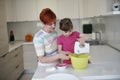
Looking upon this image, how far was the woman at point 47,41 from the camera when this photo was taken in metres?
1.88

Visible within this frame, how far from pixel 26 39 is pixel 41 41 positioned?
9.95 feet

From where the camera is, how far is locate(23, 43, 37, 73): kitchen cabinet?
4540 mm

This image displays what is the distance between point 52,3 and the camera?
4621 mm

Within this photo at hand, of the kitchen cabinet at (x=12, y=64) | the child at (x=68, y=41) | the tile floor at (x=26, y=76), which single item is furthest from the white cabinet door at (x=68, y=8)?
the child at (x=68, y=41)

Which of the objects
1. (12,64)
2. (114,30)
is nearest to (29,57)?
(12,64)

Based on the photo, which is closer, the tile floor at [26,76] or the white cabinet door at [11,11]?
the tile floor at [26,76]

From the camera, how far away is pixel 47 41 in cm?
195

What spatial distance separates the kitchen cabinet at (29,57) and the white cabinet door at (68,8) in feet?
3.65

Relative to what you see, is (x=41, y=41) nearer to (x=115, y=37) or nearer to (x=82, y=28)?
(x=115, y=37)

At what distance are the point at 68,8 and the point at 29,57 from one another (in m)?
1.59

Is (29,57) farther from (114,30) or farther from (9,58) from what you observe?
(114,30)

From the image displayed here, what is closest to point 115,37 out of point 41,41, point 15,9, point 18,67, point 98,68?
point 98,68

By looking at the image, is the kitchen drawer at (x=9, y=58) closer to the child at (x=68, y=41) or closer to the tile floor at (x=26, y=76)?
the tile floor at (x=26, y=76)

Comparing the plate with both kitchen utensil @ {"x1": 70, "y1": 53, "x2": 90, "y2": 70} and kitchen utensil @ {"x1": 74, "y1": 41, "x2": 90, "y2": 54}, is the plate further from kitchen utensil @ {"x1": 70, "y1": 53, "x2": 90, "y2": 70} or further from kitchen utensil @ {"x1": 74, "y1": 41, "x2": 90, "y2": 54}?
kitchen utensil @ {"x1": 74, "y1": 41, "x2": 90, "y2": 54}
